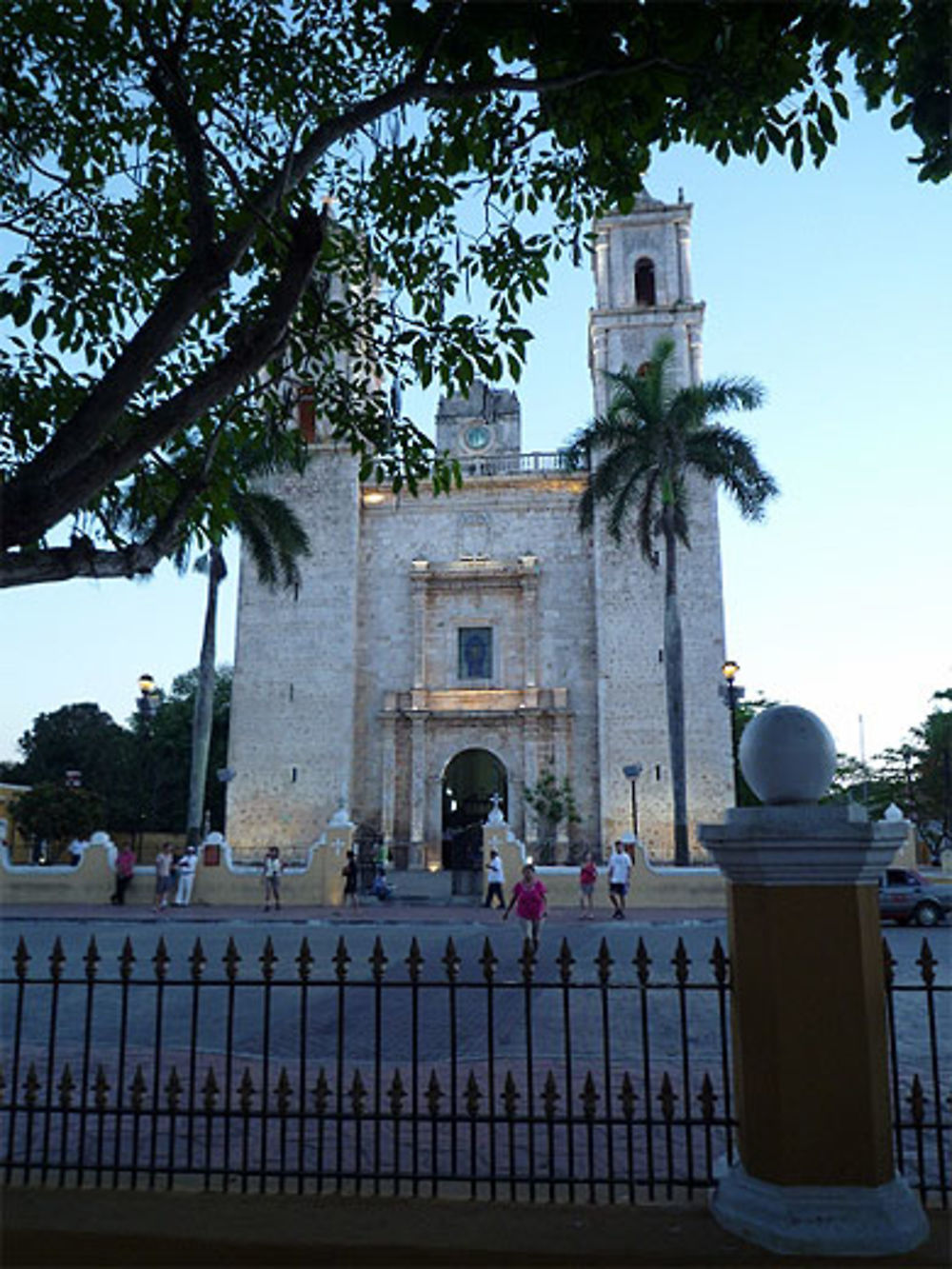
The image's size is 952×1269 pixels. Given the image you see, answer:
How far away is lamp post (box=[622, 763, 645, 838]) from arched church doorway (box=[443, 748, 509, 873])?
162 inches

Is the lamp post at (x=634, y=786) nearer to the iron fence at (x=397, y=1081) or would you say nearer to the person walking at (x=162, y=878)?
the person walking at (x=162, y=878)

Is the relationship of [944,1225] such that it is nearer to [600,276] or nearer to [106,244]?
[106,244]

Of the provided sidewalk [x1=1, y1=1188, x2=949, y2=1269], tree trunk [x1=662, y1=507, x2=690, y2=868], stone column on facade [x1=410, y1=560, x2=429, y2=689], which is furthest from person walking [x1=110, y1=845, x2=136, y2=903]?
sidewalk [x1=1, y1=1188, x2=949, y2=1269]

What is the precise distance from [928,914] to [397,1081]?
15679 mm

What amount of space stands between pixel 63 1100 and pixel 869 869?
3.26 metres

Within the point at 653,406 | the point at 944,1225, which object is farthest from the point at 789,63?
the point at 653,406

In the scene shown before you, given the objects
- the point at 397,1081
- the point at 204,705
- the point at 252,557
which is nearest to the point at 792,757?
the point at 397,1081

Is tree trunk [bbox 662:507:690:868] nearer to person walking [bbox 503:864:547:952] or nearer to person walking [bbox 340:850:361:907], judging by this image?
person walking [bbox 340:850:361:907]

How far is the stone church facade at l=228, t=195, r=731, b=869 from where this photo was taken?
28.3 metres

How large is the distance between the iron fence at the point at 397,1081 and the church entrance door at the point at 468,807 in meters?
15.1

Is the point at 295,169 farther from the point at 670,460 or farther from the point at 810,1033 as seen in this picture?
the point at 670,460

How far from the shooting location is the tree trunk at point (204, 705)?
22.8m

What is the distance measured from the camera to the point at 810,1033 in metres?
3.33

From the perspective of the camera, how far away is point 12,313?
5375 millimetres
